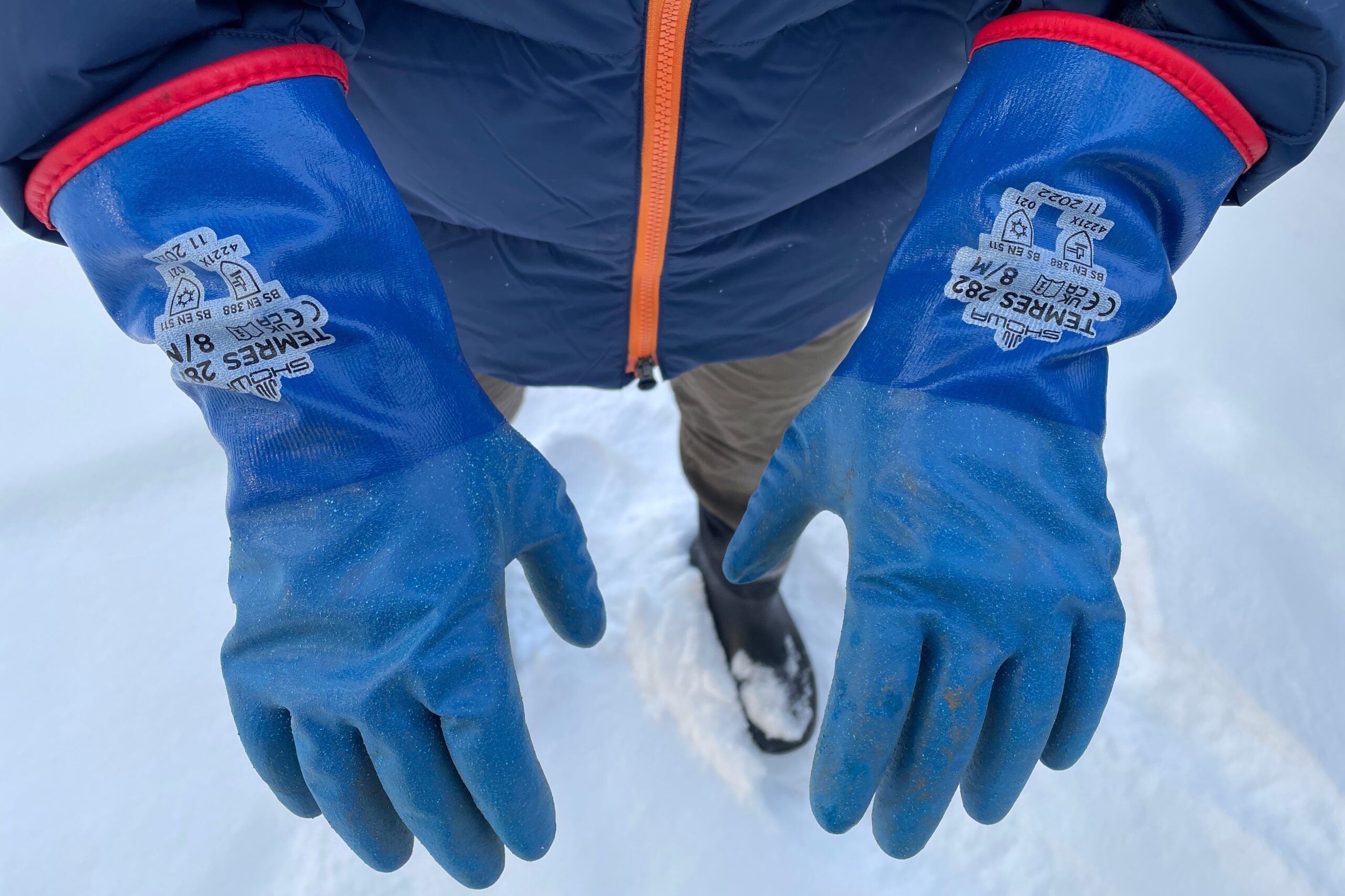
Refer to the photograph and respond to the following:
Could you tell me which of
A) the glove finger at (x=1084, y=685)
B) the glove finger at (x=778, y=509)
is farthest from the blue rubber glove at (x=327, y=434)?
the glove finger at (x=1084, y=685)

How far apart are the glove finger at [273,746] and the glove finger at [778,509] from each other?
16.1 inches

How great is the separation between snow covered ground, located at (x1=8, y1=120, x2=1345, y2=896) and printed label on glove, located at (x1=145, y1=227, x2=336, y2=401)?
32.1 inches

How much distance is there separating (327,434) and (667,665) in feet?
2.80

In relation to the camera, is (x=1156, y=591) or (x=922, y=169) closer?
(x=922, y=169)

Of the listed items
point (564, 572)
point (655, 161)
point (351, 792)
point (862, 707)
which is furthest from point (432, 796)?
point (655, 161)

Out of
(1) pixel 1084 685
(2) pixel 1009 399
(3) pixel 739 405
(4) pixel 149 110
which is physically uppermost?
(4) pixel 149 110

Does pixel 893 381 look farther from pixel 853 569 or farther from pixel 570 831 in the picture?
pixel 570 831

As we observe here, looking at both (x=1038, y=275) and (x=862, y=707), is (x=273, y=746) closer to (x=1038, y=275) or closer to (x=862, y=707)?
(x=862, y=707)

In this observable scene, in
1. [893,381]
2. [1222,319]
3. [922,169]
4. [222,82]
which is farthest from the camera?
[1222,319]

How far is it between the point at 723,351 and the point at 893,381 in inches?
13.6

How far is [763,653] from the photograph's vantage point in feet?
4.31

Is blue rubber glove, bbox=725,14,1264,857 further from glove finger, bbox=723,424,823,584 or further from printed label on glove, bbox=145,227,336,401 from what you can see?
printed label on glove, bbox=145,227,336,401

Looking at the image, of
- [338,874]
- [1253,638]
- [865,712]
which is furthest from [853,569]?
[1253,638]

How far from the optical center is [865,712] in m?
0.65
